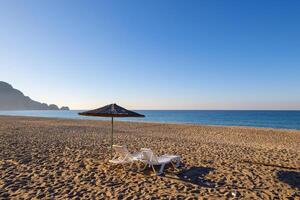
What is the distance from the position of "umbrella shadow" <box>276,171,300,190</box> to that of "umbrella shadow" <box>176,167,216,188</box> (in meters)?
1.73

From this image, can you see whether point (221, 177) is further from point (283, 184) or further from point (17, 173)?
point (17, 173)

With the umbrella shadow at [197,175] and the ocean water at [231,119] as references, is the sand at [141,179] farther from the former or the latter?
the ocean water at [231,119]

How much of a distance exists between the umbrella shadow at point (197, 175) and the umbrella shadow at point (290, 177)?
1.73 metres

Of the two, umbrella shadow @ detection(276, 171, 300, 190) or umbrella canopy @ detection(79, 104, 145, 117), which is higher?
umbrella canopy @ detection(79, 104, 145, 117)

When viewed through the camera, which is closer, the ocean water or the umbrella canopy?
the umbrella canopy

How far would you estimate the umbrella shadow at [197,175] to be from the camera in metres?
5.11

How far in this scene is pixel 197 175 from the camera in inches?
225

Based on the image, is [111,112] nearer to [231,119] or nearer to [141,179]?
[141,179]

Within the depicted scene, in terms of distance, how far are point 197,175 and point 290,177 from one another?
242cm

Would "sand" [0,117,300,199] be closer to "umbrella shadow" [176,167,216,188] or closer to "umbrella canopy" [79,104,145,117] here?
"umbrella shadow" [176,167,216,188]

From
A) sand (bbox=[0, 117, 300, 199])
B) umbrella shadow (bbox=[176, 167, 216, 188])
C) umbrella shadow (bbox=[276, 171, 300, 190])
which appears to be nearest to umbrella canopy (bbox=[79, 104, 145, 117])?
sand (bbox=[0, 117, 300, 199])

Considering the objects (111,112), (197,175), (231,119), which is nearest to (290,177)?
(197,175)

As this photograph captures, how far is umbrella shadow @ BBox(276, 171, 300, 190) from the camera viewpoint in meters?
5.16

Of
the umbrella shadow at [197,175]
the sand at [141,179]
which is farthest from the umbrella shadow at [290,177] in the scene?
the umbrella shadow at [197,175]
